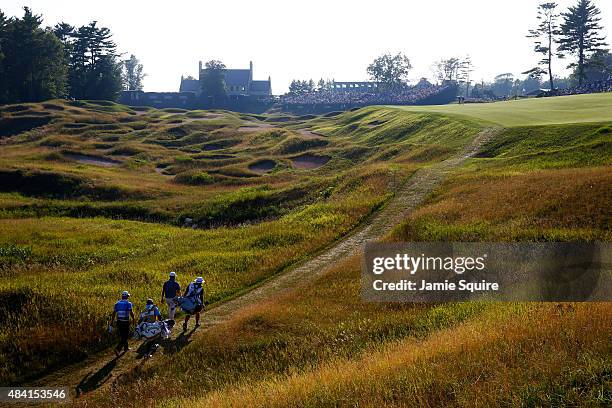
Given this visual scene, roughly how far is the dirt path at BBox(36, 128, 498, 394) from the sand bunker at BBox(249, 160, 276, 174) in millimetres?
21013

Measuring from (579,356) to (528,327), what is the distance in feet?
6.46

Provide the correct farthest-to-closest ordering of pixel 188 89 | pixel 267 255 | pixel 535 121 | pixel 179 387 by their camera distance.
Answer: pixel 188 89 < pixel 535 121 < pixel 267 255 < pixel 179 387

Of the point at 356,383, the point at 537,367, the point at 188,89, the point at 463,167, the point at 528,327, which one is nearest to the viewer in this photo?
the point at 537,367

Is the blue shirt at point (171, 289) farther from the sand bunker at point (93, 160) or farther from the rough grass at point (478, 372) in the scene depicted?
the sand bunker at point (93, 160)

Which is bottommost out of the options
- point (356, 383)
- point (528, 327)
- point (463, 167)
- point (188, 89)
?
point (356, 383)

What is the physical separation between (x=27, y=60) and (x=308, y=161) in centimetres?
6248

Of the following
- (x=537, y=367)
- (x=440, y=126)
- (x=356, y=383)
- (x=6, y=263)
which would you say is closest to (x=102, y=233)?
(x=6, y=263)

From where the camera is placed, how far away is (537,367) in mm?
8500

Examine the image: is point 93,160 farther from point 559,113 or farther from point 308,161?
point 559,113

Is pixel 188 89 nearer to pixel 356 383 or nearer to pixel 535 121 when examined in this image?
pixel 535 121

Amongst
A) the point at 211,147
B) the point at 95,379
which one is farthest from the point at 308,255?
the point at 211,147

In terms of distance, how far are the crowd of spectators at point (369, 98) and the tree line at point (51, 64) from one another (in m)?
56.5

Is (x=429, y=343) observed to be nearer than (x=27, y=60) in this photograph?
Yes

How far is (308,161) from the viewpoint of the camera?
54.4 meters
